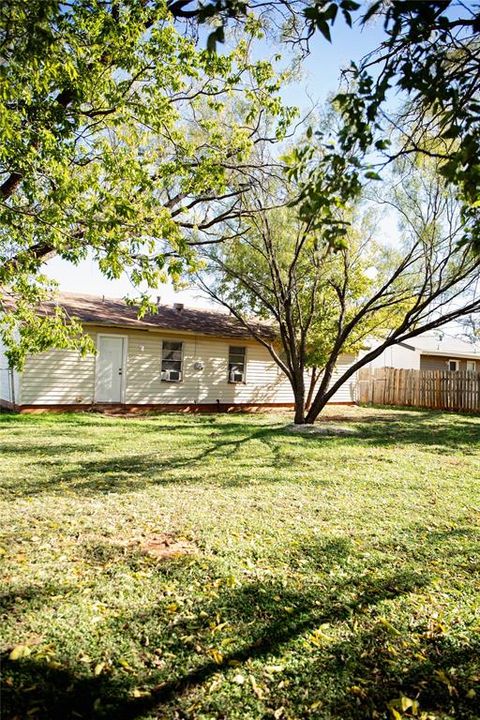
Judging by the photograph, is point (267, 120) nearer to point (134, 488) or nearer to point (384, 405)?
point (134, 488)

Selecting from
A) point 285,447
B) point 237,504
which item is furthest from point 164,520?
point 285,447

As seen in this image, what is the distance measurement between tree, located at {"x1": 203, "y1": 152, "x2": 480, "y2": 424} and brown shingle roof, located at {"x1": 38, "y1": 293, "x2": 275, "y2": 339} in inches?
44.1

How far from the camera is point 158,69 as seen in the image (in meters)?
6.35

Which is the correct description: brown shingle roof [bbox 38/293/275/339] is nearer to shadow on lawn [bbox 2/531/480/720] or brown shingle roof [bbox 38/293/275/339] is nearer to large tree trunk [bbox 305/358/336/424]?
large tree trunk [bbox 305/358/336/424]

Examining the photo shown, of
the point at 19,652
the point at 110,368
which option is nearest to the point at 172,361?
the point at 110,368

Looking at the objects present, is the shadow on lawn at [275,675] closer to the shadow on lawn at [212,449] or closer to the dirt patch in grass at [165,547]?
the dirt patch in grass at [165,547]

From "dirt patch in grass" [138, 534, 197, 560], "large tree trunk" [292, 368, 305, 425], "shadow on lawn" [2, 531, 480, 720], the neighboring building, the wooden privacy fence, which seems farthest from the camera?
the neighboring building

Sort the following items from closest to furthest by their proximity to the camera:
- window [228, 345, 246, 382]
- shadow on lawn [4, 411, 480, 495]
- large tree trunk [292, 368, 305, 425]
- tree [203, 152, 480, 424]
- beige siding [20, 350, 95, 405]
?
shadow on lawn [4, 411, 480, 495], tree [203, 152, 480, 424], large tree trunk [292, 368, 305, 425], beige siding [20, 350, 95, 405], window [228, 345, 246, 382]

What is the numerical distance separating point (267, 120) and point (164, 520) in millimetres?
8612

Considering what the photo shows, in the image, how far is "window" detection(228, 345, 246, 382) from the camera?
1797 cm

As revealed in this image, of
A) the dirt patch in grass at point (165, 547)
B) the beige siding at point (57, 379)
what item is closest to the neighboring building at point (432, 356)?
the beige siding at point (57, 379)

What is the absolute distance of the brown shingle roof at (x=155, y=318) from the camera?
1486 centimetres

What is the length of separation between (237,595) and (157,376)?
1321 cm

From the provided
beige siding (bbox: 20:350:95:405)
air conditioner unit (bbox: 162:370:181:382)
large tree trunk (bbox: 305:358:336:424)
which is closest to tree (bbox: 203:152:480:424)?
large tree trunk (bbox: 305:358:336:424)
